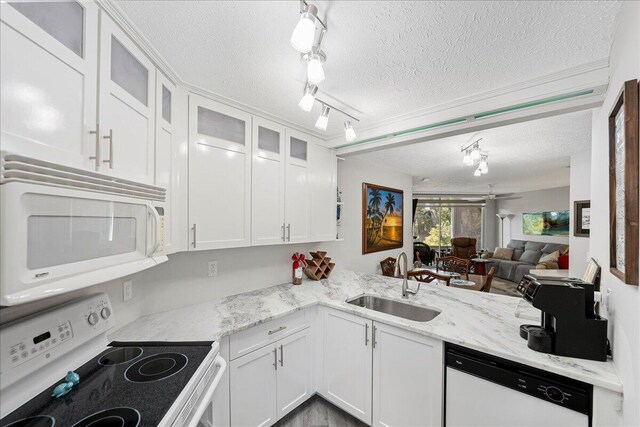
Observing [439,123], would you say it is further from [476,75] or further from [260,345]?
[260,345]

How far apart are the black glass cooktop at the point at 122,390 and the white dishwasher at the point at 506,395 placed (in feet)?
4.48

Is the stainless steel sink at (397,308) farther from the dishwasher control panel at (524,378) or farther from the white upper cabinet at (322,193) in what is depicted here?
the white upper cabinet at (322,193)

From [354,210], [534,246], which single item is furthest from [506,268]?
[354,210]

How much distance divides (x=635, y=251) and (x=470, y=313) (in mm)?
1129

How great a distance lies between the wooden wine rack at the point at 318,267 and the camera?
8.98 ft

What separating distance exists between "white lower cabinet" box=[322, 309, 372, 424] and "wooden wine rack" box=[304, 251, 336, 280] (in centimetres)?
66

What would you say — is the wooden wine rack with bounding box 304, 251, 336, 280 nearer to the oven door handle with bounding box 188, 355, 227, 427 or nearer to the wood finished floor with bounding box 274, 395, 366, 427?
the wood finished floor with bounding box 274, 395, 366, 427

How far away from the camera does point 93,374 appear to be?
1.08 meters

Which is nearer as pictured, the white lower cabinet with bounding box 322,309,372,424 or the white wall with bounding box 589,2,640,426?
the white wall with bounding box 589,2,640,426

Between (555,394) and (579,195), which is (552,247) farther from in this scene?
(555,394)

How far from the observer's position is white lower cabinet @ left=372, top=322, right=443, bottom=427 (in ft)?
5.05

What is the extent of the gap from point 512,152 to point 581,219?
1.07 metres

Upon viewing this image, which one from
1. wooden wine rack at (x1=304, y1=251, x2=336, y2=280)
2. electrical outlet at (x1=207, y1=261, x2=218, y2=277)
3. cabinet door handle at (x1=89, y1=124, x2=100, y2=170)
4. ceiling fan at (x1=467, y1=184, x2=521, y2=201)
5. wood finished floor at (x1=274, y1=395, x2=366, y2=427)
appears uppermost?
ceiling fan at (x1=467, y1=184, x2=521, y2=201)

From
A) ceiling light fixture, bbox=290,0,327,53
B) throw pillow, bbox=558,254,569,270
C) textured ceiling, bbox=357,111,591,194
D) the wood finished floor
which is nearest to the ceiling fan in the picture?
textured ceiling, bbox=357,111,591,194
